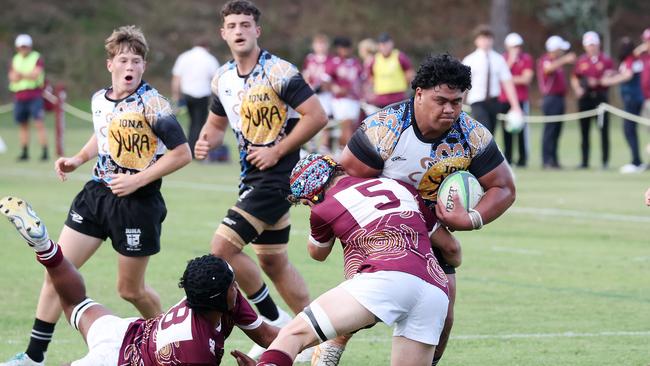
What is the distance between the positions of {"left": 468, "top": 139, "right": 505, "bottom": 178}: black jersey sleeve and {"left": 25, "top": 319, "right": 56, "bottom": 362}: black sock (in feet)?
8.97

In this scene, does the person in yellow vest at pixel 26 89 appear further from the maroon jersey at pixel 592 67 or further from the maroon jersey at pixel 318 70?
the maroon jersey at pixel 592 67

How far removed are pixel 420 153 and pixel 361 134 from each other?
0.32 meters

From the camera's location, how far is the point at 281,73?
8359 mm

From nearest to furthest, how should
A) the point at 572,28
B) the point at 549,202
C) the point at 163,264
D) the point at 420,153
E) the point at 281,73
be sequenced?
the point at 420,153 < the point at 281,73 < the point at 163,264 < the point at 549,202 < the point at 572,28

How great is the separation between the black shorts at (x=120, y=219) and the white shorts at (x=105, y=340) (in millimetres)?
1214

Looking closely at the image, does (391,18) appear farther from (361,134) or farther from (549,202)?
(361,134)

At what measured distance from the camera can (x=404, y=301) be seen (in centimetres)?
586

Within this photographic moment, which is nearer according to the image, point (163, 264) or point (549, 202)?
point (163, 264)

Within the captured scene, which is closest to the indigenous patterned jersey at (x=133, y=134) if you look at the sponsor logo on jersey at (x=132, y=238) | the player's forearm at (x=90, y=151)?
the player's forearm at (x=90, y=151)

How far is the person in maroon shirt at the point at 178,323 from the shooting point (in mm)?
5999

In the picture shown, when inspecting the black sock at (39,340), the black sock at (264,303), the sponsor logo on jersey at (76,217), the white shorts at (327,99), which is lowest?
the white shorts at (327,99)

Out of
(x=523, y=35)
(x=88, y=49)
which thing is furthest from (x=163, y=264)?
(x=523, y=35)

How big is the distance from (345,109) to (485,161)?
17.7 meters

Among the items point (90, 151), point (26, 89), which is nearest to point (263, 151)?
point (90, 151)
